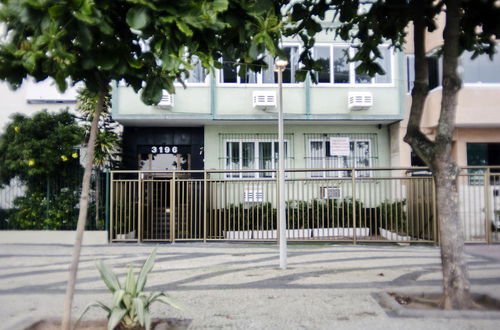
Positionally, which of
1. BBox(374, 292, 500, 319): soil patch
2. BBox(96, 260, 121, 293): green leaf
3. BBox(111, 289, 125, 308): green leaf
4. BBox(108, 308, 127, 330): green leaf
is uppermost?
BBox(96, 260, 121, 293): green leaf

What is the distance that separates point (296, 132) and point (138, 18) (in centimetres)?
1330

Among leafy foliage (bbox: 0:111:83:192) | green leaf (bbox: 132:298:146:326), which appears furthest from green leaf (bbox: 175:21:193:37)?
leafy foliage (bbox: 0:111:83:192)

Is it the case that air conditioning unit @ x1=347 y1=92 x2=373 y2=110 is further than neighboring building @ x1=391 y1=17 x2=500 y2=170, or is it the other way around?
air conditioning unit @ x1=347 y1=92 x2=373 y2=110

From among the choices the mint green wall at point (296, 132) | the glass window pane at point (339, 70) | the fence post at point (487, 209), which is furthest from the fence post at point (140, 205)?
the fence post at point (487, 209)

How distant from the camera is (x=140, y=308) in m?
4.56

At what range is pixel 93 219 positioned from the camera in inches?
517

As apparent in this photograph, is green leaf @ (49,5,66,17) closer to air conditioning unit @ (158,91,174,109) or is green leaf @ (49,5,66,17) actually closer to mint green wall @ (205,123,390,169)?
air conditioning unit @ (158,91,174,109)

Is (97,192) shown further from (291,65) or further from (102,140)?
(291,65)

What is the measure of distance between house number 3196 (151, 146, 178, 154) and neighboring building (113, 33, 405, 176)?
0.03 metres

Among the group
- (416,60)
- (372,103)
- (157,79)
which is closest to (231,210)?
(372,103)

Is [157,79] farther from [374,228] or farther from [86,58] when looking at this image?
[374,228]

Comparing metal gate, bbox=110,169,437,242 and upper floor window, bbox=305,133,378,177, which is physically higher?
upper floor window, bbox=305,133,378,177

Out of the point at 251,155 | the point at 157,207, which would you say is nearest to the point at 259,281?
the point at 157,207

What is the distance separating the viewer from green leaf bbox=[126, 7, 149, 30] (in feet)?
11.3
